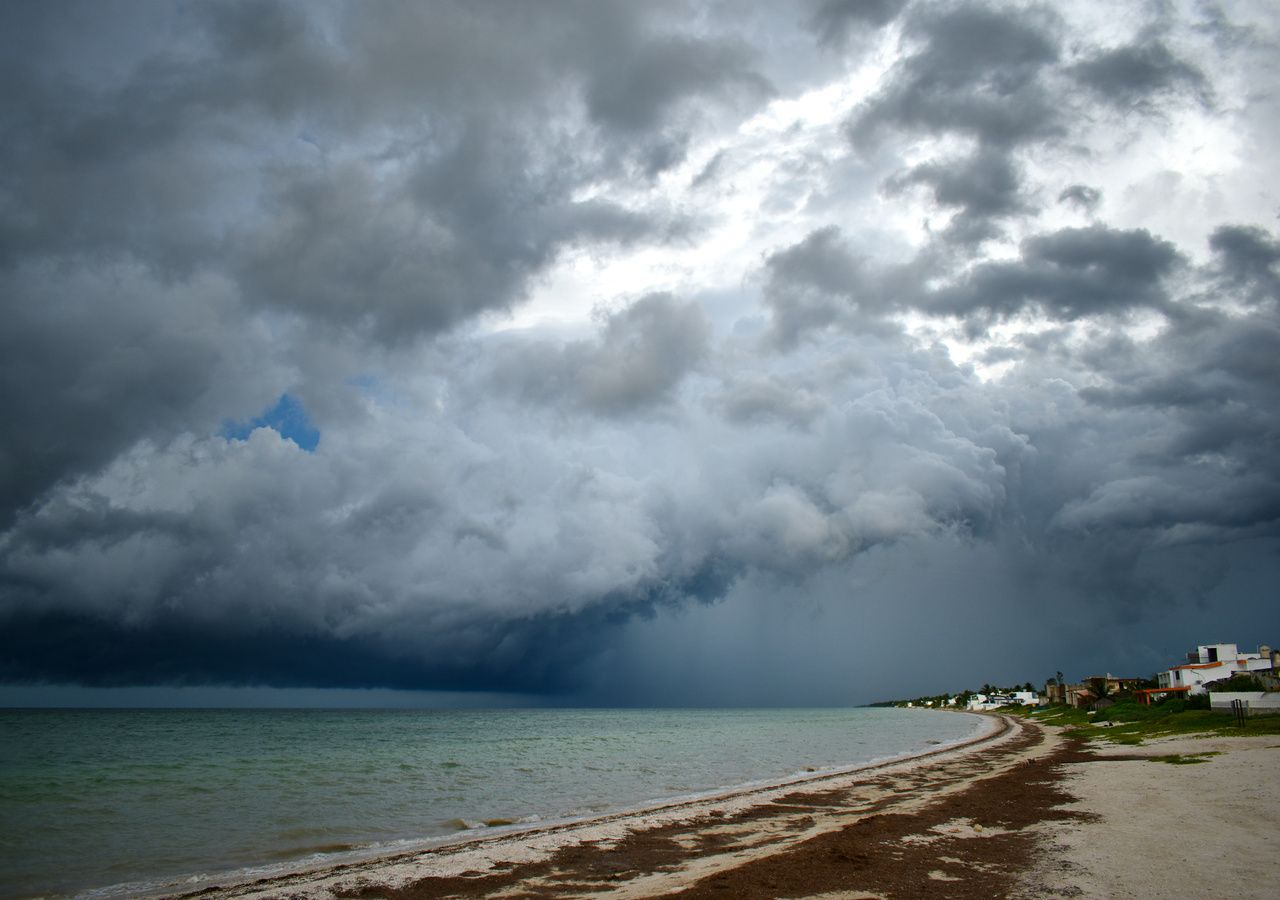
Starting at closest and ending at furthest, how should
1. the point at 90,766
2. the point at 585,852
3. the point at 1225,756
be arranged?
the point at 585,852
the point at 1225,756
the point at 90,766

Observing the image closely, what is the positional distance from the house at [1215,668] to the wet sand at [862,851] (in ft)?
328

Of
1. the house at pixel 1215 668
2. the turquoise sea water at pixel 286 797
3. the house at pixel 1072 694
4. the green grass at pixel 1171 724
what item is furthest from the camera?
the house at pixel 1072 694

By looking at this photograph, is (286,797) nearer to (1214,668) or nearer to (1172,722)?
(1172,722)

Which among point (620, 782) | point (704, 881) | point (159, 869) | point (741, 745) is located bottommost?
point (741, 745)

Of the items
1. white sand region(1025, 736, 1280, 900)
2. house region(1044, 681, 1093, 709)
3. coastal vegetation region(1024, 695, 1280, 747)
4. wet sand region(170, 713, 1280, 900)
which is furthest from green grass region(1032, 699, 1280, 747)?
house region(1044, 681, 1093, 709)

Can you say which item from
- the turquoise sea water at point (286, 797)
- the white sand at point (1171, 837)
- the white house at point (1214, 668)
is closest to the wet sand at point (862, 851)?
the white sand at point (1171, 837)

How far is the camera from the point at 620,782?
40875mm

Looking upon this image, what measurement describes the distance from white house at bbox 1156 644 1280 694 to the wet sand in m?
100.0

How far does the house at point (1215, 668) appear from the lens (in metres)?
110

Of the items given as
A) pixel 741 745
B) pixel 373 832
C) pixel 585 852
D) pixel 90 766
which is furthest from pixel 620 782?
pixel 90 766

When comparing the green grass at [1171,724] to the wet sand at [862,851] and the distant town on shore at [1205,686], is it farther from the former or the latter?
the wet sand at [862,851]

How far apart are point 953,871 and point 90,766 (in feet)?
210

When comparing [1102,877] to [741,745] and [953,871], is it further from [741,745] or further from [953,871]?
→ [741,745]

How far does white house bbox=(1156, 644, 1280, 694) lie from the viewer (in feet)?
363
